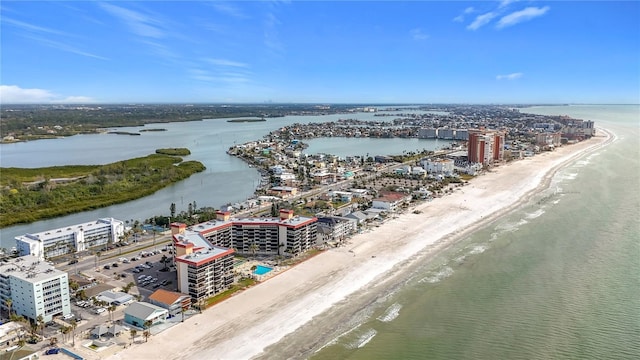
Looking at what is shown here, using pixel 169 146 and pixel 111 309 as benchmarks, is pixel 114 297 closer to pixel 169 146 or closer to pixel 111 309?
pixel 111 309

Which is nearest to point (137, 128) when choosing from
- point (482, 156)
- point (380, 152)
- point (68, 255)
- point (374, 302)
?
point (380, 152)

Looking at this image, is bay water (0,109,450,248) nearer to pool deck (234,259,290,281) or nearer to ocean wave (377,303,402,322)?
pool deck (234,259,290,281)

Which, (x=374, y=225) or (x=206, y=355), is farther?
(x=374, y=225)

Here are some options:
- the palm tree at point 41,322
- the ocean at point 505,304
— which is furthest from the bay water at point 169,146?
the ocean at point 505,304

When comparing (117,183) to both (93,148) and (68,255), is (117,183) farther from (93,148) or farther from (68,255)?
(93,148)

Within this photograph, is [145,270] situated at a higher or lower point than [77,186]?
lower

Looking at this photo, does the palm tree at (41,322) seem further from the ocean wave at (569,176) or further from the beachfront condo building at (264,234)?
the ocean wave at (569,176)

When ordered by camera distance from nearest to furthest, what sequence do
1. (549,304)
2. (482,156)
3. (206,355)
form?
(206,355), (549,304), (482,156)

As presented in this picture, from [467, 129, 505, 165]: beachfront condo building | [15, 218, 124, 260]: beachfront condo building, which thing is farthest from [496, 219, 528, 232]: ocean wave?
[467, 129, 505, 165]: beachfront condo building

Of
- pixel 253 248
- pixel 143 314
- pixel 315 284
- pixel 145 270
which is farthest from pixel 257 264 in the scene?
pixel 143 314
